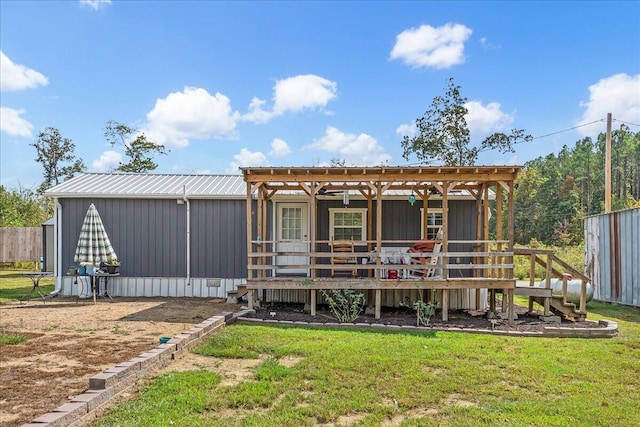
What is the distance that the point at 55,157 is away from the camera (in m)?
27.5

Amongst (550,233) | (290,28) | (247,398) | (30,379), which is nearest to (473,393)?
(247,398)

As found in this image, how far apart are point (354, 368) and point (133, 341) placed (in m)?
3.22

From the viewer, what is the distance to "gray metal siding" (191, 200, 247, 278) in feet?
36.0

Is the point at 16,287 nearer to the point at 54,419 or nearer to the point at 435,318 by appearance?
the point at 435,318

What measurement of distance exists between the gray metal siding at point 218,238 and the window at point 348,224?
2.15m

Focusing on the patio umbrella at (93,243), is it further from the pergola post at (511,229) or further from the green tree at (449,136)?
the green tree at (449,136)

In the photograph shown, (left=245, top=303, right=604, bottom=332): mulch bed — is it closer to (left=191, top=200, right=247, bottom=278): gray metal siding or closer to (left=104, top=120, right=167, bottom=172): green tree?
(left=191, top=200, right=247, bottom=278): gray metal siding

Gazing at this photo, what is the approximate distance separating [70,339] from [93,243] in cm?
407

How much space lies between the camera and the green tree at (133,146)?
986 inches

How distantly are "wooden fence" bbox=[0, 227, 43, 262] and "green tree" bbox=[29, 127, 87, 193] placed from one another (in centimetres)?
912

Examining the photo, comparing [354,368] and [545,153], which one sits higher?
[545,153]

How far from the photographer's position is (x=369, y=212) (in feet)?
33.0

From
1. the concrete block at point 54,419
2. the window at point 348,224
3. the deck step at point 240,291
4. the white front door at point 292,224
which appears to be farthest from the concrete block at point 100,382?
the window at point 348,224

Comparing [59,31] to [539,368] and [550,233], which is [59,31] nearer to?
[539,368]
